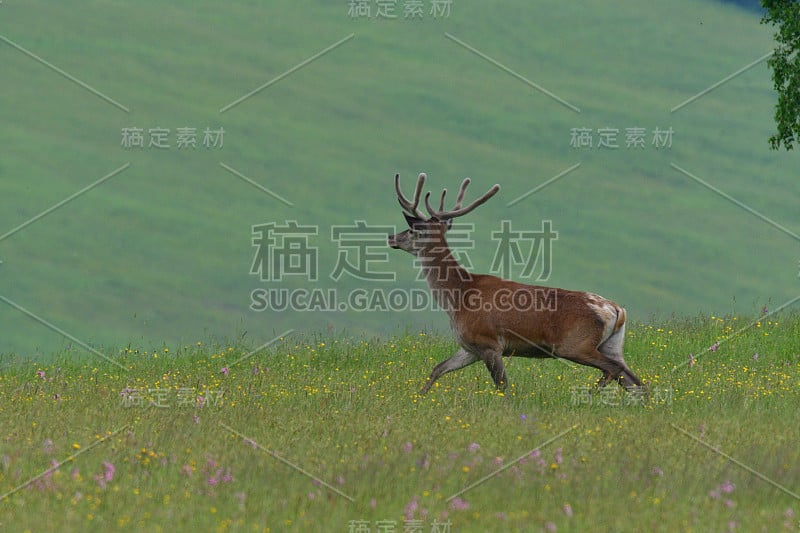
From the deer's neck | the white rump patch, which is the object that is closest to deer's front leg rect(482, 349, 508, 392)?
the deer's neck

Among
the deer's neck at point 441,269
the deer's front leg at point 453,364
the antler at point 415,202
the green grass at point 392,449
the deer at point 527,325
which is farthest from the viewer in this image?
the antler at point 415,202

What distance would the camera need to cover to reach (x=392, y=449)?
911 cm

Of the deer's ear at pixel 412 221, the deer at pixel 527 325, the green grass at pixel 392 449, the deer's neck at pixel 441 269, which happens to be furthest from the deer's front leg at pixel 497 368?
the deer's ear at pixel 412 221

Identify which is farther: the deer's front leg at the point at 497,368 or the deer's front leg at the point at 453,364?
the deer's front leg at the point at 453,364

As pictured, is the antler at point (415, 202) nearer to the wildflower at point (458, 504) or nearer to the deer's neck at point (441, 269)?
the deer's neck at point (441, 269)

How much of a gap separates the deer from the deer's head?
456mm

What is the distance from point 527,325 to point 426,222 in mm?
1906

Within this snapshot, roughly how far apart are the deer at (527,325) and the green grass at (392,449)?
1.22ft

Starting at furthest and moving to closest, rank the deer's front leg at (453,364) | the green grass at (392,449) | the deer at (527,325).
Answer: the deer's front leg at (453,364) < the deer at (527,325) < the green grass at (392,449)

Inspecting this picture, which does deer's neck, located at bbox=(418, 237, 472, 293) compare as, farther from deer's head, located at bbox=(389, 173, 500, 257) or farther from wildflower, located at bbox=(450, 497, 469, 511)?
wildflower, located at bbox=(450, 497, 469, 511)

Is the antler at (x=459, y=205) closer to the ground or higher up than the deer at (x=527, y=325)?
higher up

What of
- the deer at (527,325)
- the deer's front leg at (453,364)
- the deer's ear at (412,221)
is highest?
the deer's ear at (412,221)

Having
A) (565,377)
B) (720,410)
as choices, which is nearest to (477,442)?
(720,410)

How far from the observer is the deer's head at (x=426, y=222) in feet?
44.2
